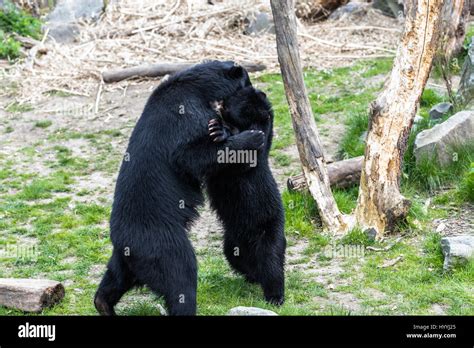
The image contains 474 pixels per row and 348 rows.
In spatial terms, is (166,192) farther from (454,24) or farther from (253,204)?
(454,24)

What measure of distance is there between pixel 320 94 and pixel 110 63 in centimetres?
394

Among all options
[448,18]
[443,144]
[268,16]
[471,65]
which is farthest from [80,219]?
[268,16]

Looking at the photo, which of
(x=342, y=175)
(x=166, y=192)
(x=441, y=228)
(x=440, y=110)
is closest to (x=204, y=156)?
(x=166, y=192)

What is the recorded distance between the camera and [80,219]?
28.8 feet

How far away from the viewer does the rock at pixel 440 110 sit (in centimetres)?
964

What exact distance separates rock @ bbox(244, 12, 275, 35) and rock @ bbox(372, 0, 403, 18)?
208 centimetres

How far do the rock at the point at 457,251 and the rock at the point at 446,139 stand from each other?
6.13 feet

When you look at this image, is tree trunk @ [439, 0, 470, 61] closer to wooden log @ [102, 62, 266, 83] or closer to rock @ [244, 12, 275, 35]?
wooden log @ [102, 62, 266, 83]

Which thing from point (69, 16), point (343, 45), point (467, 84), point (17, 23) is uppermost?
point (69, 16)

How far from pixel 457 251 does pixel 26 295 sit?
356 cm

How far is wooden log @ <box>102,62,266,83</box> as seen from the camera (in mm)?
13094

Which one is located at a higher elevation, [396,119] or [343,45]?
[343,45]

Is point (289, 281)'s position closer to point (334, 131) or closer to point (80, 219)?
point (80, 219)

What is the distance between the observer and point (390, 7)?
15.0 meters
